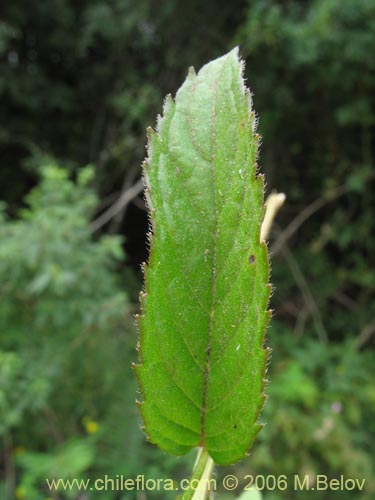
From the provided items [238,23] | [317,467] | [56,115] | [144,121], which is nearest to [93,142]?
[56,115]

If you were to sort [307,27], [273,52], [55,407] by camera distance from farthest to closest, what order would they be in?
1. [273,52]
2. [307,27]
3. [55,407]

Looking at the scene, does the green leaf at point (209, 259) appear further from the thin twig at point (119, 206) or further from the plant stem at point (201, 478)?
the thin twig at point (119, 206)

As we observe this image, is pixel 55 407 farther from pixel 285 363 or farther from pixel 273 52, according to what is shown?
pixel 273 52

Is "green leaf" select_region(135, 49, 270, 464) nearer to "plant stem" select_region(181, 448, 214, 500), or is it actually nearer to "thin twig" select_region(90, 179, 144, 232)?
"plant stem" select_region(181, 448, 214, 500)

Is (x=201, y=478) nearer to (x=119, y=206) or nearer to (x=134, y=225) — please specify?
(x=119, y=206)

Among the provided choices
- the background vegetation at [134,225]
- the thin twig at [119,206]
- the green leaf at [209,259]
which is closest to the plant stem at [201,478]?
the green leaf at [209,259]

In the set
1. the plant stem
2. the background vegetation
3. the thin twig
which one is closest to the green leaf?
the plant stem

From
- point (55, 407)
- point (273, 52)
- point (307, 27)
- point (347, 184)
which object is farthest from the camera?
point (347, 184)
